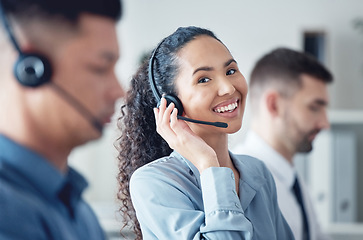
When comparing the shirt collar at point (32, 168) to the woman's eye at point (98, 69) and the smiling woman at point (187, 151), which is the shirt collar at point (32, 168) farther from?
the smiling woman at point (187, 151)

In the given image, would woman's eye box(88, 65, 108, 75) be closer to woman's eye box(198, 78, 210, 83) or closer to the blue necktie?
woman's eye box(198, 78, 210, 83)

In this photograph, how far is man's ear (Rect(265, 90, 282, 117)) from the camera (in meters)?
1.34

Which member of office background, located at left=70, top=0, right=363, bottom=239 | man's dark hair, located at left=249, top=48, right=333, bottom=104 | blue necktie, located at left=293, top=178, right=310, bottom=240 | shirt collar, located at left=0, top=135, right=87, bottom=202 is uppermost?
office background, located at left=70, top=0, right=363, bottom=239

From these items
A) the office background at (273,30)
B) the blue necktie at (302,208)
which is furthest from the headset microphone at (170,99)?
the office background at (273,30)

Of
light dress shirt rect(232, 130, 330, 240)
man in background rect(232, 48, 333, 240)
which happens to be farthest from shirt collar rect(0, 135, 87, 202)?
man in background rect(232, 48, 333, 240)

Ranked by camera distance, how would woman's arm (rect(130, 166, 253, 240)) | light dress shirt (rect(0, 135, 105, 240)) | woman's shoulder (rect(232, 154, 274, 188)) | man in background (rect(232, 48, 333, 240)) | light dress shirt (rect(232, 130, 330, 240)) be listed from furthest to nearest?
man in background (rect(232, 48, 333, 240))
light dress shirt (rect(232, 130, 330, 240))
woman's shoulder (rect(232, 154, 274, 188))
woman's arm (rect(130, 166, 253, 240))
light dress shirt (rect(0, 135, 105, 240))

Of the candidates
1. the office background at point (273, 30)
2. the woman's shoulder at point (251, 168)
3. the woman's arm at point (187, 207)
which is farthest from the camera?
the office background at point (273, 30)

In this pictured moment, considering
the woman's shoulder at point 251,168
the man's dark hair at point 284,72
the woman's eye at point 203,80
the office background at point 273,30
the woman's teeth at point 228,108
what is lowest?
the woman's shoulder at point 251,168

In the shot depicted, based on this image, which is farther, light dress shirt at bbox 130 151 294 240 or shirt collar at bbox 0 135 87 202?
light dress shirt at bbox 130 151 294 240

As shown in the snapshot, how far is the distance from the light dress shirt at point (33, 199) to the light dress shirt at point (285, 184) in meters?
0.76

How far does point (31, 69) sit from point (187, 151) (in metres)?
0.36

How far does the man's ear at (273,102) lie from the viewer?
134 centimetres

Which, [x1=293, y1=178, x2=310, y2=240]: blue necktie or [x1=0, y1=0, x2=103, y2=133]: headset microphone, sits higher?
[x1=0, y1=0, x2=103, y2=133]: headset microphone

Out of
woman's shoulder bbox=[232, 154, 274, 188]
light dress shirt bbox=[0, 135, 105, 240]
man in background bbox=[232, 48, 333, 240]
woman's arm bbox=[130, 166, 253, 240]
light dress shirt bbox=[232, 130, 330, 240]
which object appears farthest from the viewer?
man in background bbox=[232, 48, 333, 240]
